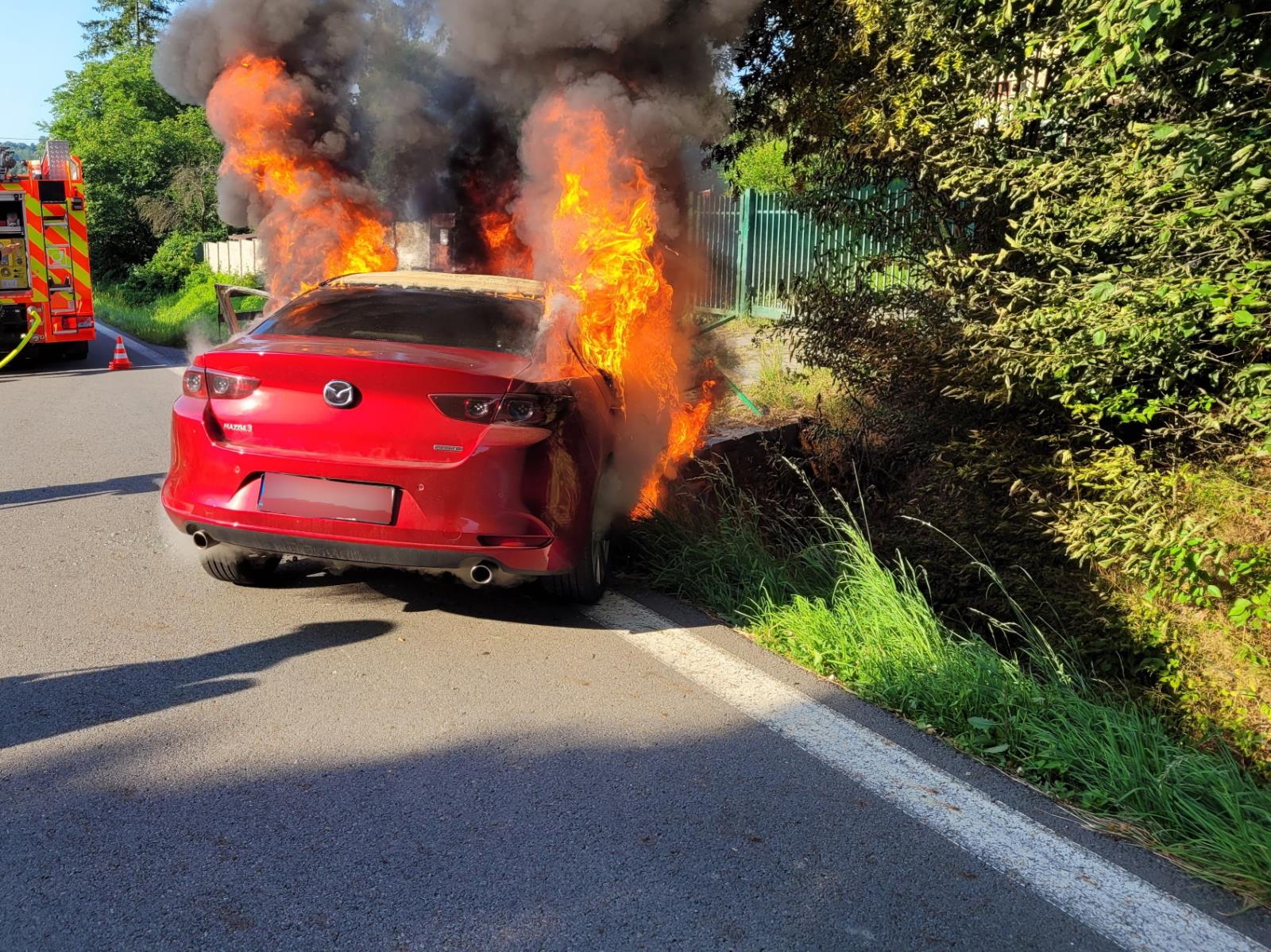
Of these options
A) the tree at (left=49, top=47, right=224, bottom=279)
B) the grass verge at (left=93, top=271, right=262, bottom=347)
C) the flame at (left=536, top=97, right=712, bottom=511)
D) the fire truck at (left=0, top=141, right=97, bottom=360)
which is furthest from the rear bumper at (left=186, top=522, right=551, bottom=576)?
the tree at (left=49, top=47, right=224, bottom=279)

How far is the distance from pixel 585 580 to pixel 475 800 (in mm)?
1693

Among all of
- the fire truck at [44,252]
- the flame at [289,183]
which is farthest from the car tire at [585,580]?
the fire truck at [44,252]

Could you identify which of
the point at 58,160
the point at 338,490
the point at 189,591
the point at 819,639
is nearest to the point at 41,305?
the point at 58,160

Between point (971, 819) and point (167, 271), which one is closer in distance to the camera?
point (971, 819)

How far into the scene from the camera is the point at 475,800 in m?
3.13

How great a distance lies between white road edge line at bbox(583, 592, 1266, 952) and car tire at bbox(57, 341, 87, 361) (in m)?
14.4

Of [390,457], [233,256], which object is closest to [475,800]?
[390,457]

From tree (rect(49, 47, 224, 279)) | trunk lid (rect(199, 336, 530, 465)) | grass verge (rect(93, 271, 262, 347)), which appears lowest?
grass verge (rect(93, 271, 262, 347))

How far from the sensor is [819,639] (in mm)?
4359

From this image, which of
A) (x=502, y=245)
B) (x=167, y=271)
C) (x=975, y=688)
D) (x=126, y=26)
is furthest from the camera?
(x=126, y=26)

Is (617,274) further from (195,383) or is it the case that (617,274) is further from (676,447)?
(195,383)

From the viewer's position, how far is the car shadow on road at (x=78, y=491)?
22.6 feet

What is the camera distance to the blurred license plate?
418 cm

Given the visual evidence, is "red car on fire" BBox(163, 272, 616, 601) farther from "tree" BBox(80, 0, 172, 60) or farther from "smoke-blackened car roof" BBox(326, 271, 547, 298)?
"tree" BBox(80, 0, 172, 60)
